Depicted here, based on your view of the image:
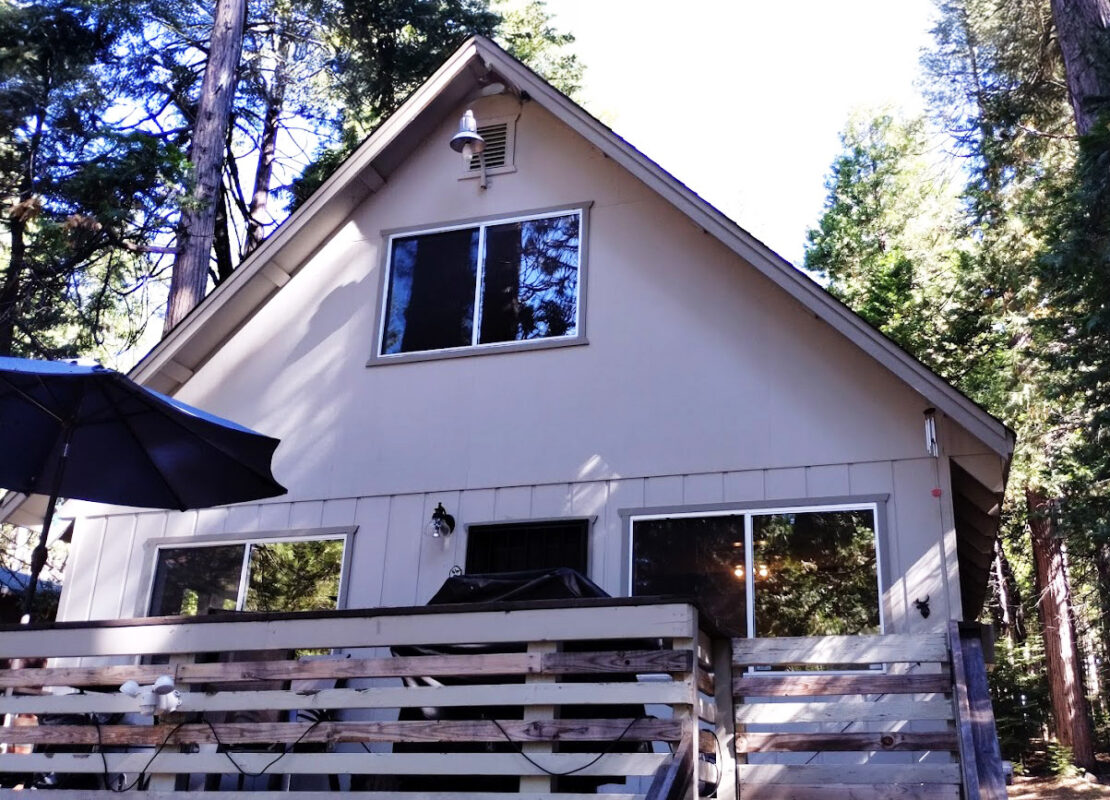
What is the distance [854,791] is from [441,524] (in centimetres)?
383

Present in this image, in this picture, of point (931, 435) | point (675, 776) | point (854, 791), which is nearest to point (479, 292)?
point (931, 435)

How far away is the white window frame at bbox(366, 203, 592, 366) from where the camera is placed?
8.46 meters

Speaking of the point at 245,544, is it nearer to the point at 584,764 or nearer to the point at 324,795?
the point at 324,795

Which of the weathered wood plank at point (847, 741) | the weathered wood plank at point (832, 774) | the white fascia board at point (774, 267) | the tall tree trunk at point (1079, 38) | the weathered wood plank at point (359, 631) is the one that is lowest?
the weathered wood plank at point (832, 774)

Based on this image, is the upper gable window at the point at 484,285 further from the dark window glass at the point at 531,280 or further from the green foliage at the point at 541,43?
the green foliage at the point at 541,43

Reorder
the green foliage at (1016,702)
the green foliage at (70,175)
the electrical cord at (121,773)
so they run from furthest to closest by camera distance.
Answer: the green foliage at (1016,702)
the green foliage at (70,175)
the electrical cord at (121,773)

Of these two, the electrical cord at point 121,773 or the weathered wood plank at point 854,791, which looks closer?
the weathered wood plank at point 854,791

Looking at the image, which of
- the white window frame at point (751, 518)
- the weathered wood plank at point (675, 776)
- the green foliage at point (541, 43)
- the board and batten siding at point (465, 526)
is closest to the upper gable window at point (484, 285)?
the board and batten siding at point (465, 526)

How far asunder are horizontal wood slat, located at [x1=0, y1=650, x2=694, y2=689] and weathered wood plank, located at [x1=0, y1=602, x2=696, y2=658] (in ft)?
0.27

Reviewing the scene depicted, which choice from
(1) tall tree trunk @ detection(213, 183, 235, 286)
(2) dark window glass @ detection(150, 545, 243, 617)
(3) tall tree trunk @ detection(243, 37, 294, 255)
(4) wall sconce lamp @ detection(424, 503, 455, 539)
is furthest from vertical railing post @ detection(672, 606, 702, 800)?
(1) tall tree trunk @ detection(213, 183, 235, 286)

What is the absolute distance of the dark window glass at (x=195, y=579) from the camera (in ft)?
28.5

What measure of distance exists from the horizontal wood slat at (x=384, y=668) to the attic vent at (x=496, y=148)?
5080 mm

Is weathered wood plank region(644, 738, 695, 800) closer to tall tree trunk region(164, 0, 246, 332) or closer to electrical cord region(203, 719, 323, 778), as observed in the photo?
electrical cord region(203, 719, 323, 778)

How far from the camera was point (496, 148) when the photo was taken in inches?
365
